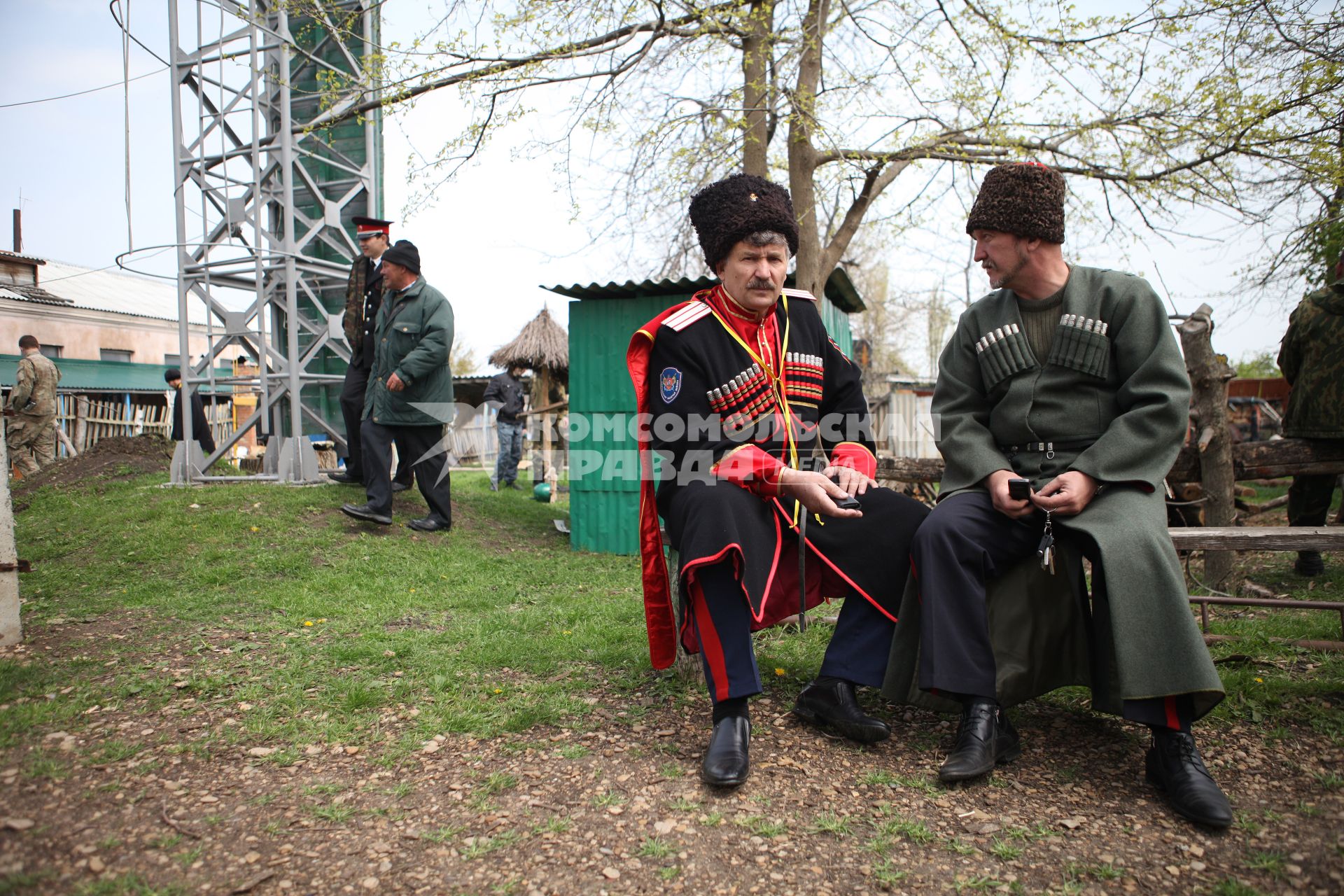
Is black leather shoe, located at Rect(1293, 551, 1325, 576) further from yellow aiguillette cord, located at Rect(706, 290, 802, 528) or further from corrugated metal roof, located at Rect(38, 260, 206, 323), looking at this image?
corrugated metal roof, located at Rect(38, 260, 206, 323)

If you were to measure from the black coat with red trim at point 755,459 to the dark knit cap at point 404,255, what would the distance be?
414cm

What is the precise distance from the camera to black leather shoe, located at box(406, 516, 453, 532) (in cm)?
675

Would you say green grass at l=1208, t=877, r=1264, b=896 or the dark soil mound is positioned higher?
the dark soil mound

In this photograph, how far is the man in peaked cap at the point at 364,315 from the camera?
23.2 ft

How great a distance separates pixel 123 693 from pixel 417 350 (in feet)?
12.6

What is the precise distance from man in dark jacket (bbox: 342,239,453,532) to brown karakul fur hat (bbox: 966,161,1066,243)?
4690 mm

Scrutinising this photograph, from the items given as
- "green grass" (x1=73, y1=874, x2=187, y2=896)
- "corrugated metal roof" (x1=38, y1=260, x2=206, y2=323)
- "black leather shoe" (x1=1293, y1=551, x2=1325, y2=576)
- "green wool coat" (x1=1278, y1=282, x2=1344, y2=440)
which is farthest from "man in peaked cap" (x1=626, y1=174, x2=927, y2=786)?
"corrugated metal roof" (x1=38, y1=260, x2=206, y2=323)

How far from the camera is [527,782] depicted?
2355 millimetres

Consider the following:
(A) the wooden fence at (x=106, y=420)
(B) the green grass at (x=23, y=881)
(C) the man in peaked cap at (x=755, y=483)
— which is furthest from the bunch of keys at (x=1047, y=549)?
(A) the wooden fence at (x=106, y=420)

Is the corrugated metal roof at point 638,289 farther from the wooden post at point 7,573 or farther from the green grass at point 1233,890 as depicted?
the green grass at point 1233,890

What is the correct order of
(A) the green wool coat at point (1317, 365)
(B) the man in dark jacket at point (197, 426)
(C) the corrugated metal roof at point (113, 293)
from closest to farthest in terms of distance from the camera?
(A) the green wool coat at point (1317, 365) → (B) the man in dark jacket at point (197, 426) → (C) the corrugated metal roof at point (113, 293)

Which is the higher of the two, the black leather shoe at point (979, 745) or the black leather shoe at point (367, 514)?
the black leather shoe at point (367, 514)

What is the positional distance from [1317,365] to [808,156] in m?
6.54

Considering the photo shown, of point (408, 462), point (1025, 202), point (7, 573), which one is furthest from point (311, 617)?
point (1025, 202)
